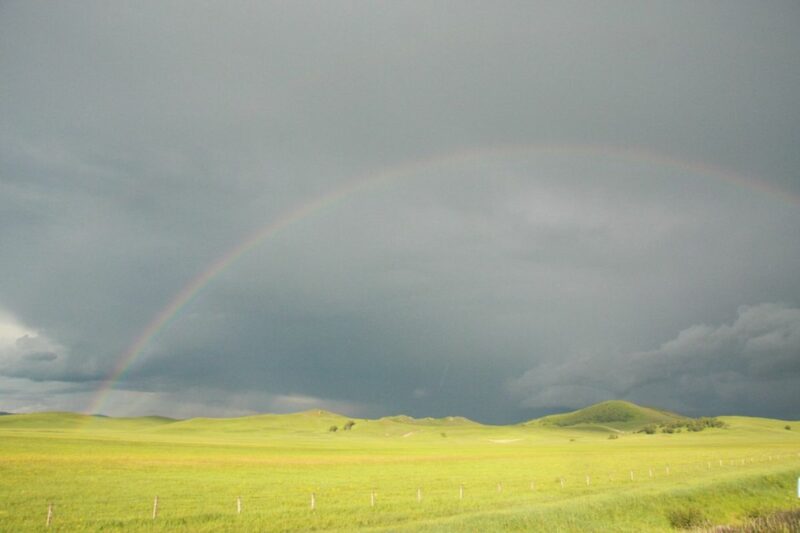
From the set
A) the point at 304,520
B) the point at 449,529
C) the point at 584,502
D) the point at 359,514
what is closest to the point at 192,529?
the point at 304,520

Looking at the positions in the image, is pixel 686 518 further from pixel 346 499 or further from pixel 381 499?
pixel 346 499

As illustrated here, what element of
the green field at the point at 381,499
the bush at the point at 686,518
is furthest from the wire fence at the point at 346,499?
the bush at the point at 686,518

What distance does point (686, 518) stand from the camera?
33.0m

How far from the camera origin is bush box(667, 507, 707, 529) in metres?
32.2

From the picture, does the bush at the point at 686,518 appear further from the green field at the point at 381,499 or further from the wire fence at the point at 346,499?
the wire fence at the point at 346,499

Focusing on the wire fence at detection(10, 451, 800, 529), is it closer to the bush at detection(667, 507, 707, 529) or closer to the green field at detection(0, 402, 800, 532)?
the green field at detection(0, 402, 800, 532)

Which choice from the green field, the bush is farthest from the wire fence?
the bush

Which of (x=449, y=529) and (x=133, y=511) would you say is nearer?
(x=449, y=529)

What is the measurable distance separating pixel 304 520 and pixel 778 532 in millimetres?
23636

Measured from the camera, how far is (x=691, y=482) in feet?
147

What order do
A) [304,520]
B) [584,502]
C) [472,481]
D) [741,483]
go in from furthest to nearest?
1. [472,481]
2. [741,483]
3. [584,502]
4. [304,520]

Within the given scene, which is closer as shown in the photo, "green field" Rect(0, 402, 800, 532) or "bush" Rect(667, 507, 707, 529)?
"green field" Rect(0, 402, 800, 532)

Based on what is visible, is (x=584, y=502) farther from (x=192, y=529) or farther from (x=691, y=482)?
(x=192, y=529)

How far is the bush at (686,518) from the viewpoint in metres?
32.2
